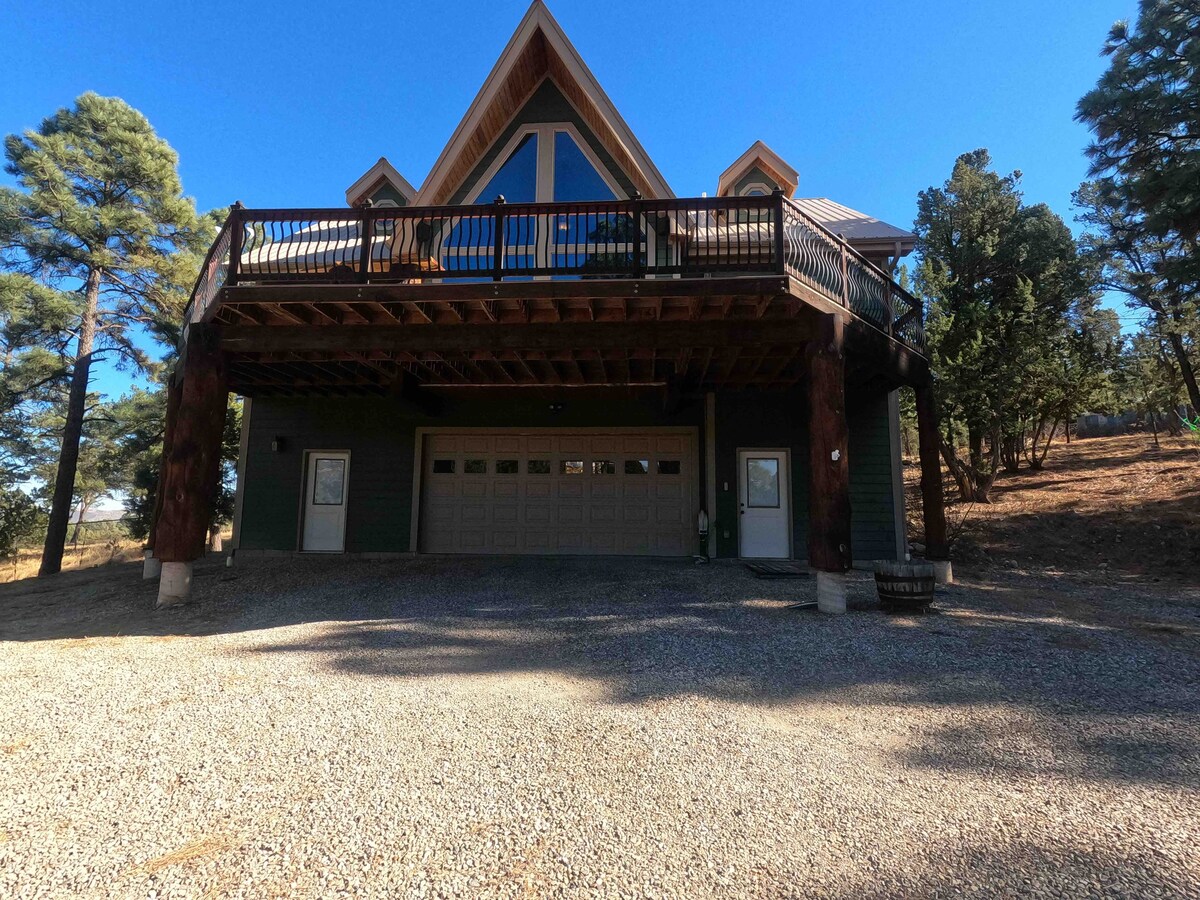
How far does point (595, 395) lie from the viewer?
33.4 feet

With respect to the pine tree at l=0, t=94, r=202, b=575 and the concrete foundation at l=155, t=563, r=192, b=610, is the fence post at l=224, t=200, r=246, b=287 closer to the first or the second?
the concrete foundation at l=155, t=563, r=192, b=610

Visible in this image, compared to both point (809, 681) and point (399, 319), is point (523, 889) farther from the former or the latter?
point (399, 319)

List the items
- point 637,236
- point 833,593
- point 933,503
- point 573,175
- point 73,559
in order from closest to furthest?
point 833,593
point 637,236
point 933,503
point 573,175
point 73,559

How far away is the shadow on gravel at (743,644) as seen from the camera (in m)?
3.13

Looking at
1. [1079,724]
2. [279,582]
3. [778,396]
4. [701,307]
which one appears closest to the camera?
[1079,724]

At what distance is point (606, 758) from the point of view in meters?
2.82

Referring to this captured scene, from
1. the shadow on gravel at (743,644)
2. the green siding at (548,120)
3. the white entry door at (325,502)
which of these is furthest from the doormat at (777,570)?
the white entry door at (325,502)

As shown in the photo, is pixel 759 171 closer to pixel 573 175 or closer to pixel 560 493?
pixel 573 175

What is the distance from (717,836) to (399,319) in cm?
608

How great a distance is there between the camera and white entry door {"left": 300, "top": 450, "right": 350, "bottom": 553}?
34.3ft

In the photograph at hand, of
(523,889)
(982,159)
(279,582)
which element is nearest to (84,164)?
(279,582)

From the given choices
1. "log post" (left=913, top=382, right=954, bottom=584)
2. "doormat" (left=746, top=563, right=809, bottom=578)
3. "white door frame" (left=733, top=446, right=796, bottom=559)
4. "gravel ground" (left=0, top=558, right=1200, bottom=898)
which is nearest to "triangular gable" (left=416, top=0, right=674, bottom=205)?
"white door frame" (left=733, top=446, right=796, bottom=559)

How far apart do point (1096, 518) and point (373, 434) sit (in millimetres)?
14476

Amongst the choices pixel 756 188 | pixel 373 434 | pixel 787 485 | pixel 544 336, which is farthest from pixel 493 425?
pixel 756 188
